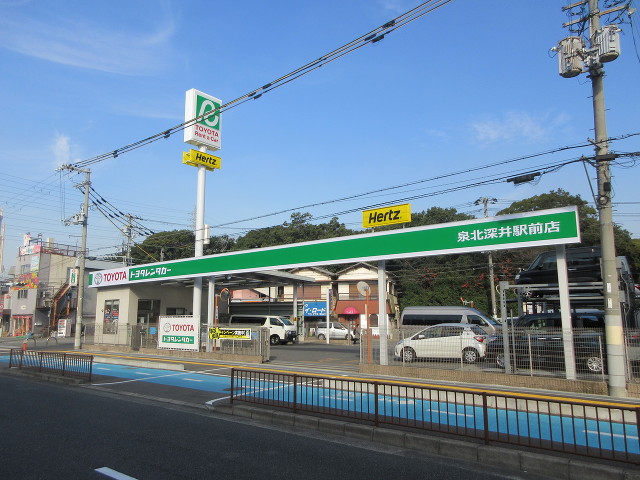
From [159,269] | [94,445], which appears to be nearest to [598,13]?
[94,445]

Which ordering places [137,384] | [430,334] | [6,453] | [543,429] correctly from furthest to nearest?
[430,334]
[137,384]
[543,429]
[6,453]

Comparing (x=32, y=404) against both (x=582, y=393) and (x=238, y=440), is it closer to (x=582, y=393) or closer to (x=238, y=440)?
(x=238, y=440)

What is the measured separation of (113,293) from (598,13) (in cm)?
3006

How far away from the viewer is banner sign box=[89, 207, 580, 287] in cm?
1338

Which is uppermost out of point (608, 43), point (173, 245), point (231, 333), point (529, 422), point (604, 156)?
point (173, 245)

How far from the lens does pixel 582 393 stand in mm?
11922

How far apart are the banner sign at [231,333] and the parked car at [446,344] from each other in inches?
299

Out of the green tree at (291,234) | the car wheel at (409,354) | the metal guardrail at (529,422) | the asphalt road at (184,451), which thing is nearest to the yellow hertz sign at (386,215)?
the car wheel at (409,354)

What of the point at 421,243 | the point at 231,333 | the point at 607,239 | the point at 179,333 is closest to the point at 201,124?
the point at 179,333

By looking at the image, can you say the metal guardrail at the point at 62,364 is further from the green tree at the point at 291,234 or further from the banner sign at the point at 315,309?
the green tree at the point at 291,234

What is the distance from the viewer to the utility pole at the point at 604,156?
11445 mm

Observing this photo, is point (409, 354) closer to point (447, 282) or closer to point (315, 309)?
point (315, 309)

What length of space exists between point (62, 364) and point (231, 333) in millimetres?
7410

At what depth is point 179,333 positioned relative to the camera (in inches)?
950
